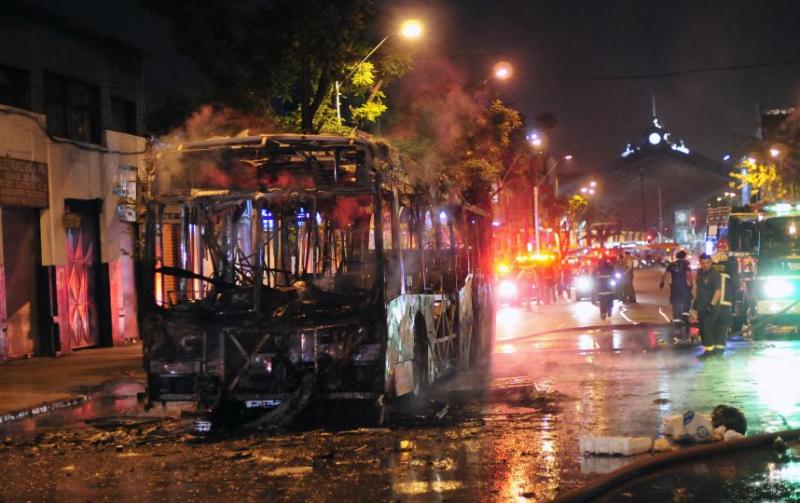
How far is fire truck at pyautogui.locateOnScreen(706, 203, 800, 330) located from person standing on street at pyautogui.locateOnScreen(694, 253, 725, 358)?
10.8 ft

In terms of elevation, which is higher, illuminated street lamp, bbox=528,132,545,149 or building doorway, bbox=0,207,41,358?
illuminated street lamp, bbox=528,132,545,149

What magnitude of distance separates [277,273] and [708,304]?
30.6ft

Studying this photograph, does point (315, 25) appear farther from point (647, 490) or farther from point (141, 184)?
point (647, 490)

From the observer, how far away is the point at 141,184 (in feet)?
35.2

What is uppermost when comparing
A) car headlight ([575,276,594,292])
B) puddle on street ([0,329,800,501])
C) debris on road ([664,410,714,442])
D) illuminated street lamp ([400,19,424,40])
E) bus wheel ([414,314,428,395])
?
illuminated street lamp ([400,19,424,40])

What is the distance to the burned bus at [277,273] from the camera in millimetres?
9883

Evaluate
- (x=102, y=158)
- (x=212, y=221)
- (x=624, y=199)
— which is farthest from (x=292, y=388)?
(x=624, y=199)

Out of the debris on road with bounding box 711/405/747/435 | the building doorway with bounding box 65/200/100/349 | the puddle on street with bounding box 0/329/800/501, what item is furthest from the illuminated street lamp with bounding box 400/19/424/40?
the debris on road with bounding box 711/405/747/435

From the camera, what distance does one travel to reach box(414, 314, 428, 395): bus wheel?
1161cm

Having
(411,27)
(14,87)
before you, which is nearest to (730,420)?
(411,27)

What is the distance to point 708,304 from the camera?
16781 millimetres

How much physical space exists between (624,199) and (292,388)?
493ft

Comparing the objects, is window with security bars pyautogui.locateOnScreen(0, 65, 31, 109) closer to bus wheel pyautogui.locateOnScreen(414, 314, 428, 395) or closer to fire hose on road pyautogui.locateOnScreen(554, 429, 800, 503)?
bus wheel pyautogui.locateOnScreen(414, 314, 428, 395)

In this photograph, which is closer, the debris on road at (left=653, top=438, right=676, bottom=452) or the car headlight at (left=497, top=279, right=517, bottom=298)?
the debris on road at (left=653, top=438, right=676, bottom=452)
